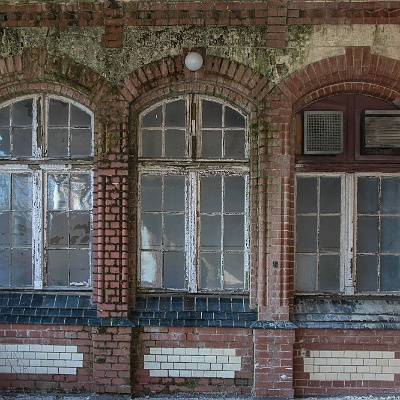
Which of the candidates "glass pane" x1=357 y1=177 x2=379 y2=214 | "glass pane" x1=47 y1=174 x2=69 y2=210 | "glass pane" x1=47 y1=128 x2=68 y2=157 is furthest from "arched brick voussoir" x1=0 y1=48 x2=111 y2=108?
"glass pane" x1=357 y1=177 x2=379 y2=214

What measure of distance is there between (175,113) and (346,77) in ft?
6.76

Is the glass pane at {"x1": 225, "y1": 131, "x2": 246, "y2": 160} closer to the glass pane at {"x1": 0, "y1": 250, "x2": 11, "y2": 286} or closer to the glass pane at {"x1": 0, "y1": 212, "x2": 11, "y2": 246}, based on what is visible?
the glass pane at {"x1": 0, "y1": 212, "x2": 11, "y2": 246}

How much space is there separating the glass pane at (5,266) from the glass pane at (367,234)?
4355mm

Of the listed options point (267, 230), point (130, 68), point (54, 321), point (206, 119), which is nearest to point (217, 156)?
point (206, 119)

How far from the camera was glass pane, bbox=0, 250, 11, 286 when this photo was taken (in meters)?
6.14

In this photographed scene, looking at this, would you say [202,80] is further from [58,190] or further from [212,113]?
[58,190]

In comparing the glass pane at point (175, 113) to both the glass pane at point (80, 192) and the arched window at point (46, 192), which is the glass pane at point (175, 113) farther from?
the glass pane at point (80, 192)

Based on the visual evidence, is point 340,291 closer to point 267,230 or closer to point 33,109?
point 267,230

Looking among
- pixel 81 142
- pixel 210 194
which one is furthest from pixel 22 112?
pixel 210 194

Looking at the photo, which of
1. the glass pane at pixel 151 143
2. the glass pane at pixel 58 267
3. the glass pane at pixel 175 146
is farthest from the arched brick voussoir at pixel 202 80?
the glass pane at pixel 58 267

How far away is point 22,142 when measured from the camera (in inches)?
239

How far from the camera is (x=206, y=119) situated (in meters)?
6.01

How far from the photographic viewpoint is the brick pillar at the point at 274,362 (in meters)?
5.68

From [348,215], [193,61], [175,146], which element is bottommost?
[348,215]
